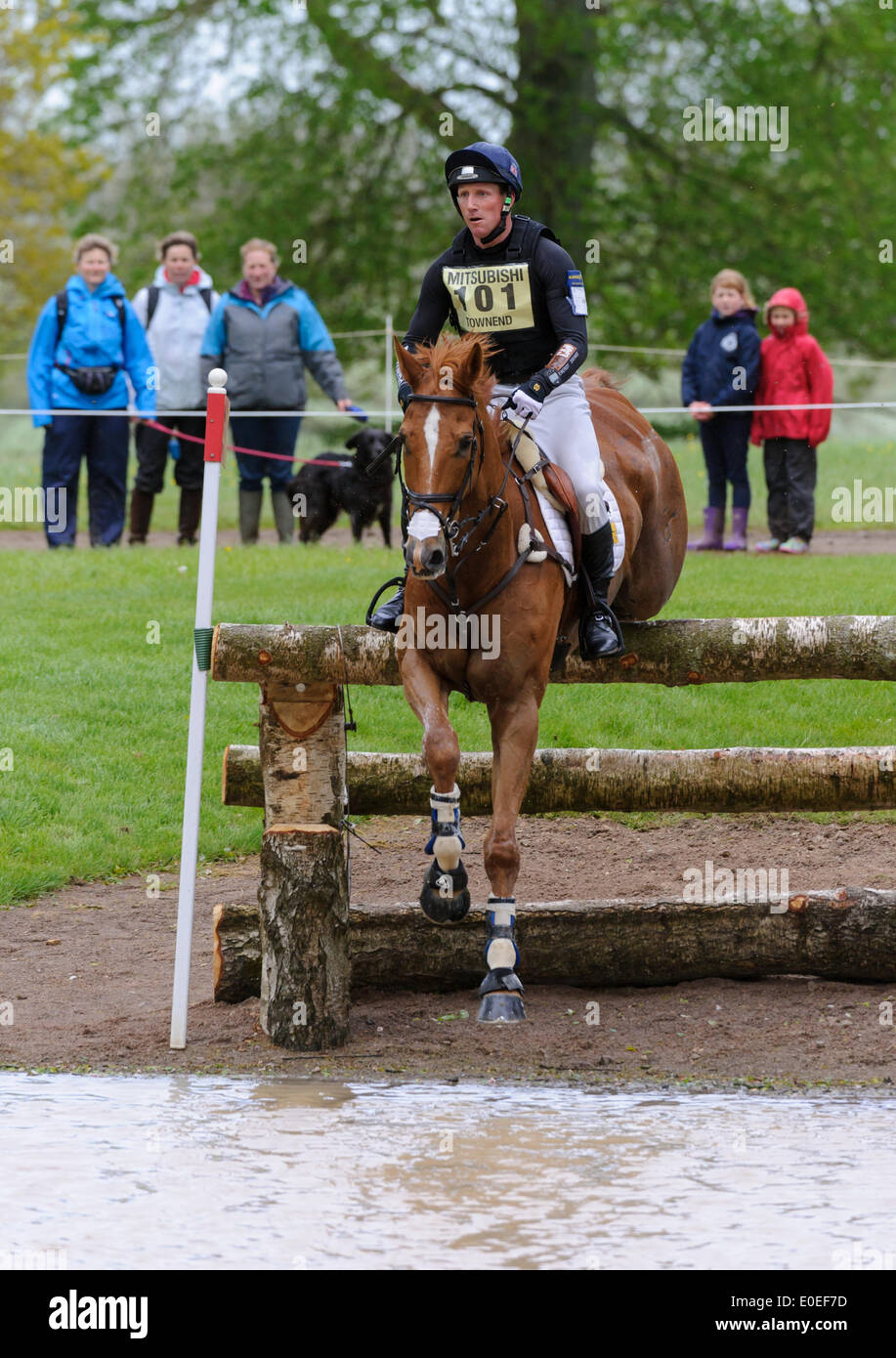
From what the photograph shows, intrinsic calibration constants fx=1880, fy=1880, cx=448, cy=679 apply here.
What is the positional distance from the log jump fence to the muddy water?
0.80m

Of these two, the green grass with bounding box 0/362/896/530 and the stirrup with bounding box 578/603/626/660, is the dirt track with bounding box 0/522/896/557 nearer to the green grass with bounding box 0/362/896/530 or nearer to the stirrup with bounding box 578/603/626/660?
the green grass with bounding box 0/362/896/530

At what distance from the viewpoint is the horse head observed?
655 centimetres

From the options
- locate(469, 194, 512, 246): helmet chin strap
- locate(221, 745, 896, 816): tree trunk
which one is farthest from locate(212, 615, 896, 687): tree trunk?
locate(469, 194, 512, 246): helmet chin strap

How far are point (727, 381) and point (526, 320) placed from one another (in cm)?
969

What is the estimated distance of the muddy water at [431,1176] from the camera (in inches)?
185

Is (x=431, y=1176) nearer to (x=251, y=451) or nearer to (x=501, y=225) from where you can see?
(x=501, y=225)

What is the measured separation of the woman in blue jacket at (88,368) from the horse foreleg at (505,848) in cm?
935

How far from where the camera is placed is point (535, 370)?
7.63 m

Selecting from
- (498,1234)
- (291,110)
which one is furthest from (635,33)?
(498,1234)

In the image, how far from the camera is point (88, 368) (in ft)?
51.9

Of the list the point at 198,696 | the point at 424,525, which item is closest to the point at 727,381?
the point at 198,696

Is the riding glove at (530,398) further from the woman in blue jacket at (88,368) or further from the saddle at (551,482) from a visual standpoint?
the woman in blue jacket at (88,368)

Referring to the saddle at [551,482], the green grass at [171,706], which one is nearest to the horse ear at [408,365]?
the saddle at [551,482]
